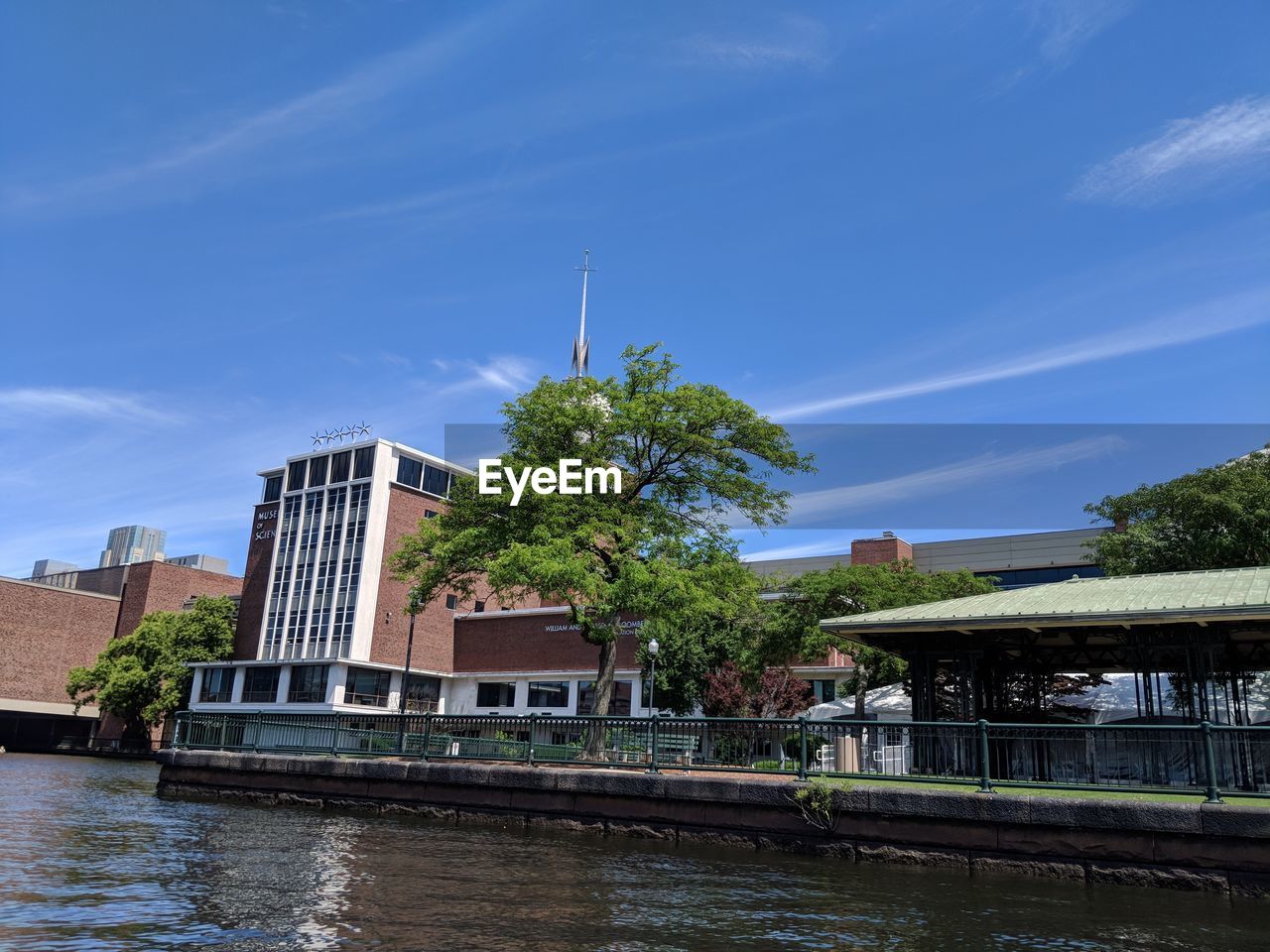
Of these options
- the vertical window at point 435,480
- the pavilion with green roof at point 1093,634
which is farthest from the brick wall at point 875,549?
the pavilion with green roof at point 1093,634

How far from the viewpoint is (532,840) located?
634 inches

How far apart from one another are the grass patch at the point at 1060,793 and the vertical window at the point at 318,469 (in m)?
61.2

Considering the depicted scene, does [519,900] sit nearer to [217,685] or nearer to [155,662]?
[217,685]

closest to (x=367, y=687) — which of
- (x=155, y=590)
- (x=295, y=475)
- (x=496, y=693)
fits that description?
(x=496, y=693)

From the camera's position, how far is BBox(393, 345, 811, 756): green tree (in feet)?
88.0

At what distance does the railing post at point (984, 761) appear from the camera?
13962 millimetres

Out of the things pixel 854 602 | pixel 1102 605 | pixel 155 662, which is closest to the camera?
pixel 1102 605

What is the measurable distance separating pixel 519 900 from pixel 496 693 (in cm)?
5211

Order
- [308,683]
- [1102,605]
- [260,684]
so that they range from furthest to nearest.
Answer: [260,684], [308,683], [1102,605]

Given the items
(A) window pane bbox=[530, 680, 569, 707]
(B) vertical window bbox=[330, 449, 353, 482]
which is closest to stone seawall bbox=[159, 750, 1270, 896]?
(A) window pane bbox=[530, 680, 569, 707]

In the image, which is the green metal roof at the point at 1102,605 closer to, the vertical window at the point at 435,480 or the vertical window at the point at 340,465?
the vertical window at the point at 435,480

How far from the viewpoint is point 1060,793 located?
45.9 feet

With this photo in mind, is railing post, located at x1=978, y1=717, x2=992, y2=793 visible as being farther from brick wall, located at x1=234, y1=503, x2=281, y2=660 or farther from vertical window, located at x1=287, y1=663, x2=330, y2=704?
brick wall, located at x1=234, y1=503, x2=281, y2=660

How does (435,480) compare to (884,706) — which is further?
(435,480)
